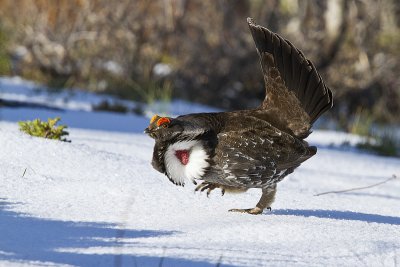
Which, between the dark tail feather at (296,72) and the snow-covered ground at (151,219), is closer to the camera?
the snow-covered ground at (151,219)

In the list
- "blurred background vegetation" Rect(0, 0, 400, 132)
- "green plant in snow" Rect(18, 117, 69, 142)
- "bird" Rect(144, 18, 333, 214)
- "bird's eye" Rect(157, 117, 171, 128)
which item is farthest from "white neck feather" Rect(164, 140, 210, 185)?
"blurred background vegetation" Rect(0, 0, 400, 132)

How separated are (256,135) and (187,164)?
1.71 feet

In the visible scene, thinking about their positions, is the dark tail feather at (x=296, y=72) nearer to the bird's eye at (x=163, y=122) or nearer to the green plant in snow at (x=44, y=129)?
the bird's eye at (x=163, y=122)

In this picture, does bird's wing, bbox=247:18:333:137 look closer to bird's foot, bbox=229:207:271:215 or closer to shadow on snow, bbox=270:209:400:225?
shadow on snow, bbox=270:209:400:225

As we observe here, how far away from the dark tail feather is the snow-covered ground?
2.02 feet

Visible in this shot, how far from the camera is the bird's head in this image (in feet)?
12.7

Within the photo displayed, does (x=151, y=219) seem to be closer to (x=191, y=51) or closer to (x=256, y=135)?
(x=256, y=135)

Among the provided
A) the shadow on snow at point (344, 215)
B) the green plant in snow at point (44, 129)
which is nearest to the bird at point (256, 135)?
the shadow on snow at point (344, 215)

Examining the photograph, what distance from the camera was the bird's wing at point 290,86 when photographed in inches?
184

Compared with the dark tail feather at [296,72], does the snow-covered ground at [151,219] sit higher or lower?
lower

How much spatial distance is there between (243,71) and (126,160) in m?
7.77

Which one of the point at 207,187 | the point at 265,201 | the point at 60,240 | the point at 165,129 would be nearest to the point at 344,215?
the point at 265,201

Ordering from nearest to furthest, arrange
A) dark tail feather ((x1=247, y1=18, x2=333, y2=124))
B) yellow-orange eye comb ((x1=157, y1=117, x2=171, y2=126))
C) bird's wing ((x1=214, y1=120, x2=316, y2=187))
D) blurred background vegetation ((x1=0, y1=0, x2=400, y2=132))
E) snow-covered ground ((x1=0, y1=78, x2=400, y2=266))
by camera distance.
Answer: snow-covered ground ((x1=0, y1=78, x2=400, y2=266)) < yellow-orange eye comb ((x1=157, y1=117, x2=171, y2=126)) < bird's wing ((x1=214, y1=120, x2=316, y2=187)) < dark tail feather ((x1=247, y1=18, x2=333, y2=124)) < blurred background vegetation ((x1=0, y1=0, x2=400, y2=132))

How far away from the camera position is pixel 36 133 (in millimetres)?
5211
